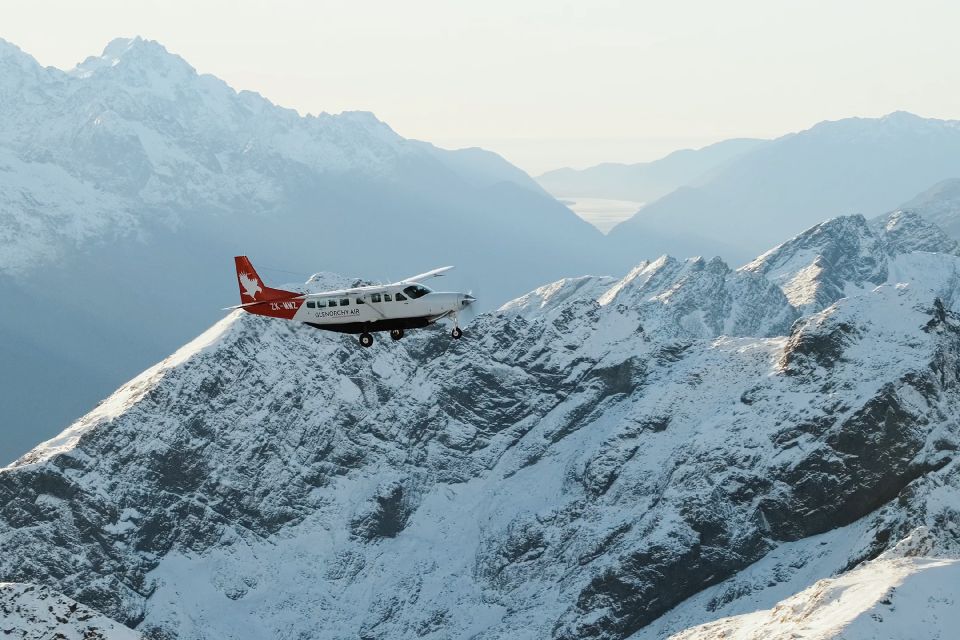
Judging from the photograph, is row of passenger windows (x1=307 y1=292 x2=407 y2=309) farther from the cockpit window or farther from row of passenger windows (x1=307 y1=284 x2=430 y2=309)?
the cockpit window

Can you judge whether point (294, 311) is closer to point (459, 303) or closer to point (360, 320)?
point (360, 320)

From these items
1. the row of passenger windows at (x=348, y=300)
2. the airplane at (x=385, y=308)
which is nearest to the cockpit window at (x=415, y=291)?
the airplane at (x=385, y=308)

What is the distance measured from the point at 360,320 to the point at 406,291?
23.2 feet

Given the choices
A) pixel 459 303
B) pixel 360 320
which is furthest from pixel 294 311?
pixel 459 303

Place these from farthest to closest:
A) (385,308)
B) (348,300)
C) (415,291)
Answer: (348,300), (385,308), (415,291)

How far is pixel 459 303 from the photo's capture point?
18238 centimetres

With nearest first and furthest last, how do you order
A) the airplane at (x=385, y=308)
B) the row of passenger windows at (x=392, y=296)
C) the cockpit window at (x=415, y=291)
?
the airplane at (x=385, y=308), the cockpit window at (x=415, y=291), the row of passenger windows at (x=392, y=296)

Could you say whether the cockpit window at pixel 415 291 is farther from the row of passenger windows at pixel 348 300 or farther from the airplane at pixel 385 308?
the row of passenger windows at pixel 348 300

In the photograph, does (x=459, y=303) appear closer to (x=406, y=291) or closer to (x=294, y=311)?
(x=406, y=291)

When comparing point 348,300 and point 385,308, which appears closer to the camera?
point 385,308

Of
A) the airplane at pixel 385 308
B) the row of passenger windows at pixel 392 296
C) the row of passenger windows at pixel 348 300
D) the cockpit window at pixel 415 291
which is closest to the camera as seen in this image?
the airplane at pixel 385 308

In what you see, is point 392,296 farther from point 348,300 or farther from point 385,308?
point 348,300

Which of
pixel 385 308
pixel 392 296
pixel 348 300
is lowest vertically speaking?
pixel 385 308

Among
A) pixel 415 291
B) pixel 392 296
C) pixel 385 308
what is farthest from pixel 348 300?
pixel 415 291
